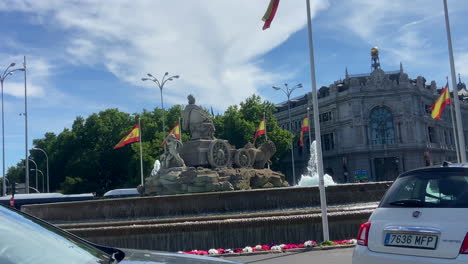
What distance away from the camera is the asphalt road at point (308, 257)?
349 inches

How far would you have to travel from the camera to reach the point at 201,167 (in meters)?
21.4

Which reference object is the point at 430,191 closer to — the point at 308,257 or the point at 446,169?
the point at 446,169

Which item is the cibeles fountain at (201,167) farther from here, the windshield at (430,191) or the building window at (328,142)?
the building window at (328,142)

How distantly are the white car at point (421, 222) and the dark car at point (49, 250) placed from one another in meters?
2.55

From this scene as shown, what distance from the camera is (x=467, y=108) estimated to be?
3580 inches

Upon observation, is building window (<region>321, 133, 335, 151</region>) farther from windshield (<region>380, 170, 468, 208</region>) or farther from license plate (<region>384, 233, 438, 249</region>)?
license plate (<region>384, 233, 438, 249</region>)

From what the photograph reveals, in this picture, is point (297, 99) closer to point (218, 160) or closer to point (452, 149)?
point (452, 149)

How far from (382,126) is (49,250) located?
75.1m

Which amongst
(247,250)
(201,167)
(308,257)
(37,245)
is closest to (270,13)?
(247,250)

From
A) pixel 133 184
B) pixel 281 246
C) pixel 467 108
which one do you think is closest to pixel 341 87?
pixel 467 108

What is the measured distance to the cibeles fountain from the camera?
20.0 meters

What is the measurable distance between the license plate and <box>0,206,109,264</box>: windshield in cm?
308

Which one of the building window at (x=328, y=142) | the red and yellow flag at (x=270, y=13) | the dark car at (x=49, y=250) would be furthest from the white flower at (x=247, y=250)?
the building window at (x=328, y=142)

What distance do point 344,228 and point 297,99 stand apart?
81.8m
